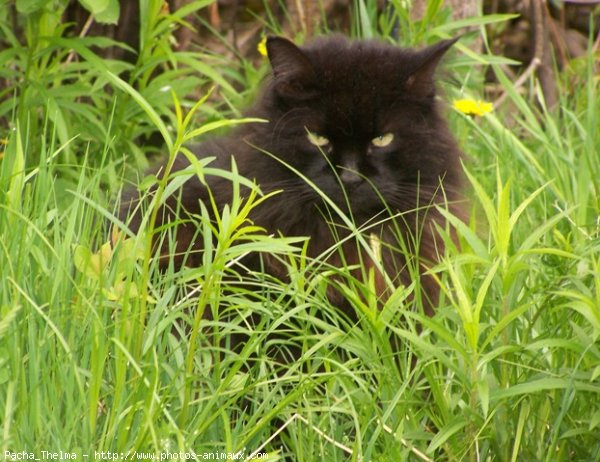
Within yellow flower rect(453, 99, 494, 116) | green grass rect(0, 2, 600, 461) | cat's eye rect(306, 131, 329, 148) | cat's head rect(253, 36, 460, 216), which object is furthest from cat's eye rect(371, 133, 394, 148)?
yellow flower rect(453, 99, 494, 116)

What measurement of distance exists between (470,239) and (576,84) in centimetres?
282

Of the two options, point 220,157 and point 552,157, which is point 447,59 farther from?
point 220,157

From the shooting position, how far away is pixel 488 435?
85.1 inches

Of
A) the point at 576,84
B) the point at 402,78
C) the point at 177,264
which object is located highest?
the point at 402,78

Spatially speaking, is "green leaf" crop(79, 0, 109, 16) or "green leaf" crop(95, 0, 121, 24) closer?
"green leaf" crop(79, 0, 109, 16)

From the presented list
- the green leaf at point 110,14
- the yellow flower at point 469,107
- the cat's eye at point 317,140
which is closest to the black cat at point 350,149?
the cat's eye at point 317,140

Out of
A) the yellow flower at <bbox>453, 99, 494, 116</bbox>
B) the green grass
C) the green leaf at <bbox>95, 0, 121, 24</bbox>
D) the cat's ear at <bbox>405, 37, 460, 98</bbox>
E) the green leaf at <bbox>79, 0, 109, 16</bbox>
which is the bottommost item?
the yellow flower at <bbox>453, 99, 494, 116</bbox>

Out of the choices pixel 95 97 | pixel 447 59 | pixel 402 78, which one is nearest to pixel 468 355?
pixel 402 78

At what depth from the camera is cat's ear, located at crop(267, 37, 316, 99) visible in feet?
9.12

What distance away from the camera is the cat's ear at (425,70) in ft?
9.20

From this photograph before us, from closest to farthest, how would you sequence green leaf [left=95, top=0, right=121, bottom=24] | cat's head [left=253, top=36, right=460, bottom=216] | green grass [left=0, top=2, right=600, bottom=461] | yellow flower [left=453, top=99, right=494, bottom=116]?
green grass [left=0, top=2, right=600, bottom=461], cat's head [left=253, top=36, right=460, bottom=216], green leaf [left=95, top=0, right=121, bottom=24], yellow flower [left=453, top=99, right=494, bottom=116]

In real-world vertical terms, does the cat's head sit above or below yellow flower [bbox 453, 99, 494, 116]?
above

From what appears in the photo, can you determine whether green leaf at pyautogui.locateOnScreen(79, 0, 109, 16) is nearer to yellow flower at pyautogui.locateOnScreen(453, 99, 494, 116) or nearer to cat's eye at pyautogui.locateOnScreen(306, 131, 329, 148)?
cat's eye at pyautogui.locateOnScreen(306, 131, 329, 148)

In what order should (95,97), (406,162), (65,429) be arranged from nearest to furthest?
(65,429), (406,162), (95,97)
